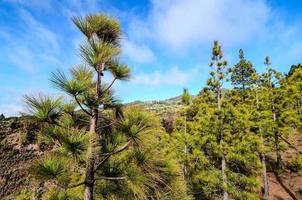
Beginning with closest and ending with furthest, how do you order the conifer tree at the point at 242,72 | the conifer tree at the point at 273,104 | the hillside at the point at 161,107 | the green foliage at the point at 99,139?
the green foliage at the point at 99,139 → the hillside at the point at 161,107 → the conifer tree at the point at 273,104 → the conifer tree at the point at 242,72

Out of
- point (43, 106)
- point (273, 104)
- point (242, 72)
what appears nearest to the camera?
point (43, 106)

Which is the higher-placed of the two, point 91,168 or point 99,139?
point 99,139

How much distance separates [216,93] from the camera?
14930mm

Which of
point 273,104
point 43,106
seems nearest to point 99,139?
point 43,106

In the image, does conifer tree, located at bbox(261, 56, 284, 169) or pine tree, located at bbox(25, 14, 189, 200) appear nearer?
pine tree, located at bbox(25, 14, 189, 200)

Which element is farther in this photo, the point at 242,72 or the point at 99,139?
the point at 242,72

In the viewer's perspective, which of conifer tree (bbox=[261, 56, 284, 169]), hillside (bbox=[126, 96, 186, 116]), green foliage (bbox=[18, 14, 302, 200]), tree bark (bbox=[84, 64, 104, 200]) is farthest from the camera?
conifer tree (bbox=[261, 56, 284, 169])

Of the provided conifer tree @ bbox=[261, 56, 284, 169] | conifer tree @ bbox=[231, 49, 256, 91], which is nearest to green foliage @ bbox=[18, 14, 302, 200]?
conifer tree @ bbox=[261, 56, 284, 169]

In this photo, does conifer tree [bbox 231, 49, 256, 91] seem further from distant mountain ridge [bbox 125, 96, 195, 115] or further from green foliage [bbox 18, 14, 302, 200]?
green foliage [bbox 18, 14, 302, 200]

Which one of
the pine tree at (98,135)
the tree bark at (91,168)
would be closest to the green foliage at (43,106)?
the pine tree at (98,135)

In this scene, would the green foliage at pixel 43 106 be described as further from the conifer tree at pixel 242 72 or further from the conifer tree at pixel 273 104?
the conifer tree at pixel 242 72

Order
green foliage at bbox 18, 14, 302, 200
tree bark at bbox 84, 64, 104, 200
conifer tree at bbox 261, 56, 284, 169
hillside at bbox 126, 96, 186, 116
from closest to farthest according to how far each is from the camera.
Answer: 1. green foliage at bbox 18, 14, 302, 200
2. tree bark at bbox 84, 64, 104, 200
3. hillside at bbox 126, 96, 186, 116
4. conifer tree at bbox 261, 56, 284, 169

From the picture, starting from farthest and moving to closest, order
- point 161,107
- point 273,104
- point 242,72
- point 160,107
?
point 160,107
point 161,107
point 242,72
point 273,104

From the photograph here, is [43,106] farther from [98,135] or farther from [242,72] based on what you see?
[242,72]
